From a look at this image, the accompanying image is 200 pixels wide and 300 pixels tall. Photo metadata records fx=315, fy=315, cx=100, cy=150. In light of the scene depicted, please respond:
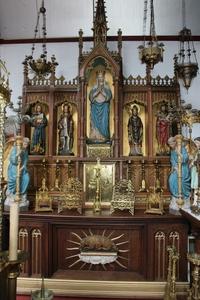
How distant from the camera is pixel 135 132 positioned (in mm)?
6758

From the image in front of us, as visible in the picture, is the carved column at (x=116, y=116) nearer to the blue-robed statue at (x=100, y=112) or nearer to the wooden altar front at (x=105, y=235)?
the blue-robed statue at (x=100, y=112)

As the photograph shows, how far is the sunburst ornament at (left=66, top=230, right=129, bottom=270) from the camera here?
210 inches

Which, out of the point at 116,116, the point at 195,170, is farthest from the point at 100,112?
the point at 195,170

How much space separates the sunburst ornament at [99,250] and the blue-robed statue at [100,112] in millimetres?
2129

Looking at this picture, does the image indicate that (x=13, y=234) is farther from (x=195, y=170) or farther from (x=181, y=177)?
→ (x=181, y=177)

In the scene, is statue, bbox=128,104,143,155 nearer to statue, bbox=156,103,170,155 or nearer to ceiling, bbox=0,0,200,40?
statue, bbox=156,103,170,155

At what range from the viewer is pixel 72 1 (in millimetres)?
7691

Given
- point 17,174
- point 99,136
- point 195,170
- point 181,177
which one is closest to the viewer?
point 195,170

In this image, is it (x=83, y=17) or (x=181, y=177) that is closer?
(x=181, y=177)

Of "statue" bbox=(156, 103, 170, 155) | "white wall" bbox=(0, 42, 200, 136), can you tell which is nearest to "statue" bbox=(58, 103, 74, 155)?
"white wall" bbox=(0, 42, 200, 136)

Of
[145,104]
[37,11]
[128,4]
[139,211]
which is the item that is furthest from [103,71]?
[139,211]

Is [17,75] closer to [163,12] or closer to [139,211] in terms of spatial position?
[163,12]

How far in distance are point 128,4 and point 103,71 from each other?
6.86 feet

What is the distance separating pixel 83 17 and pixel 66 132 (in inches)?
125
